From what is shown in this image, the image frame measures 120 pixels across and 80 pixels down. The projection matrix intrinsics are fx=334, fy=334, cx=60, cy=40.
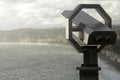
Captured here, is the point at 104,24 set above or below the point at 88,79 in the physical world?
above

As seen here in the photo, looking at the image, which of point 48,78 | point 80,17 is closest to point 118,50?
point 48,78

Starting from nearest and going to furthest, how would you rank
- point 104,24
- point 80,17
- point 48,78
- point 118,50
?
point 104,24 < point 80,17 < point 48,78 < point 118,50

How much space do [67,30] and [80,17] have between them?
3.46 ft

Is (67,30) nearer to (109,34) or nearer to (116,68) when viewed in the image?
(109,34)

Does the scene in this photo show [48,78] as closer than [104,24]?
No

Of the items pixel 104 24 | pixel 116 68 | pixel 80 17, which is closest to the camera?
pixel 104 24

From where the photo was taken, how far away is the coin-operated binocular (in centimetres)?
913

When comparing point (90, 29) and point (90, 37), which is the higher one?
point (90, 29)

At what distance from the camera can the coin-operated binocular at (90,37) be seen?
9.13 metres

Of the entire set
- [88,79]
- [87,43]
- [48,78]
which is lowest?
[48,78]

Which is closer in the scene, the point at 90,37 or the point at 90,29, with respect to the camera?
the point at 90,37

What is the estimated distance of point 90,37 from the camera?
9.14 meters

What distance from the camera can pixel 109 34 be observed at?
913 centimetres

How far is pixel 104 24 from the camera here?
9.72 metres
